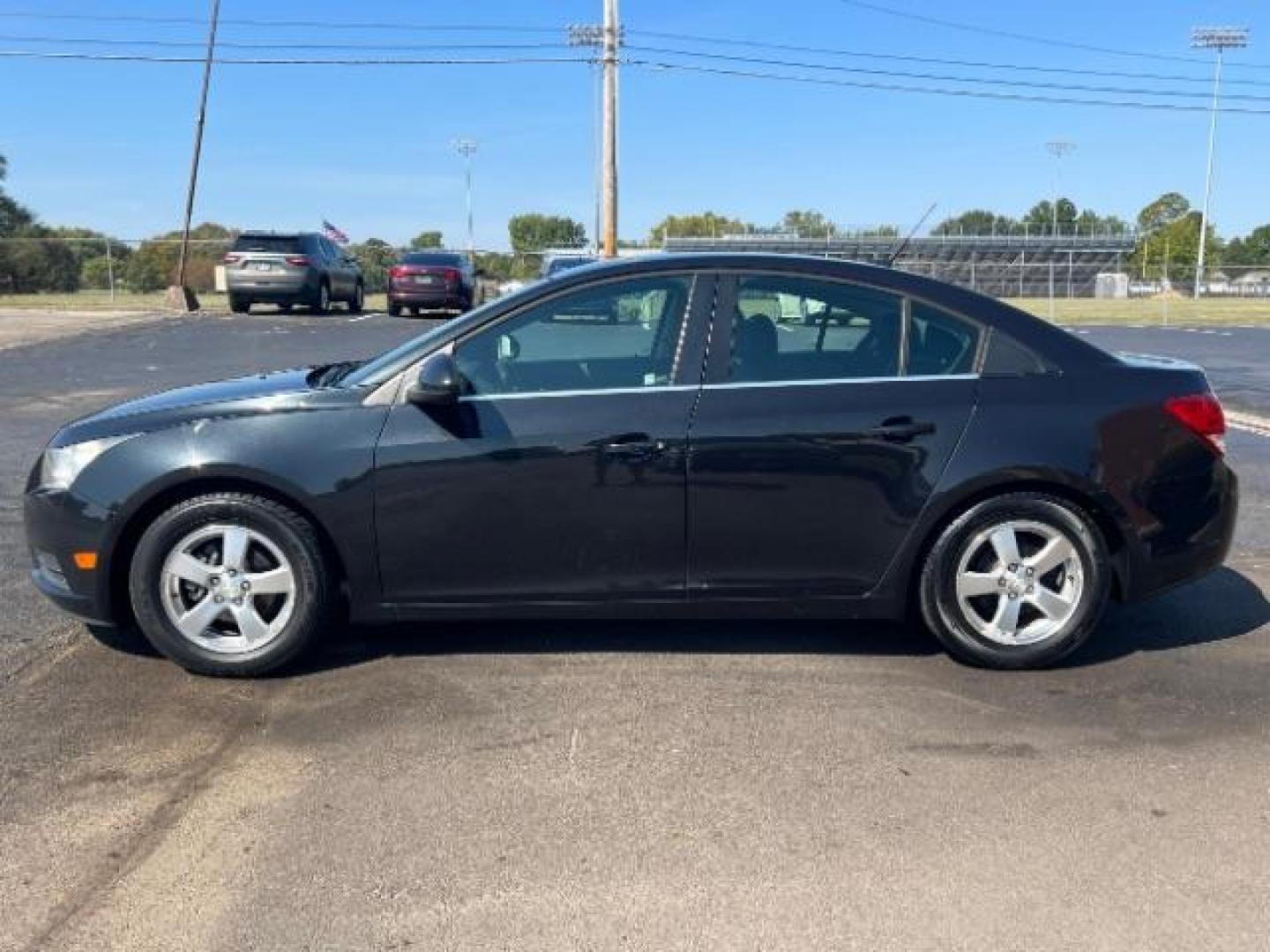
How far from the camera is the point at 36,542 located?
4379mm

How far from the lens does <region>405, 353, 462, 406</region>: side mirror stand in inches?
163

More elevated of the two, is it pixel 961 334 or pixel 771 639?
pixel 961 334

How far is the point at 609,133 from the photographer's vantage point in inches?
1148

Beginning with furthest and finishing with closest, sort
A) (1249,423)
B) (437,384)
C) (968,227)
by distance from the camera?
(968,227) < (1249,423) < (437,384)

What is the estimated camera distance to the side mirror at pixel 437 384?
13.6 ft

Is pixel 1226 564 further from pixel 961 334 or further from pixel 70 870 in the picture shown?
pixel 70 870

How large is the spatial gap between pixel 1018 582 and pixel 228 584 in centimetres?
301

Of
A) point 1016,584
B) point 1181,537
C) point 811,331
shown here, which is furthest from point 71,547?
point 1181,537

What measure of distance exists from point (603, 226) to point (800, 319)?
83.2 ft

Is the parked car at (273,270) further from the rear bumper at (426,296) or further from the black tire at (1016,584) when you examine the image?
the black tire at (1016,584)

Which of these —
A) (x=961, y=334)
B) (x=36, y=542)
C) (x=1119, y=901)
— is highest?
(x=961, y=334)

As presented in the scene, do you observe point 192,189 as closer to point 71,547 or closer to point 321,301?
point 321,301

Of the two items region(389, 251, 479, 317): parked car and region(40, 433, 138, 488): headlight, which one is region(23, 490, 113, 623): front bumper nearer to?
region(40, 433, 138, 488): headlight

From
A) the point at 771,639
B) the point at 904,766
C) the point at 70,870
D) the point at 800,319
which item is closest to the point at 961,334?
the point at 800,319
